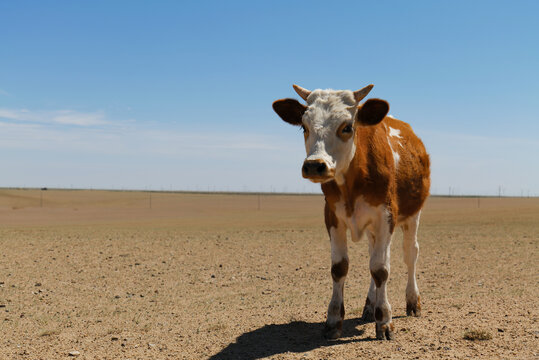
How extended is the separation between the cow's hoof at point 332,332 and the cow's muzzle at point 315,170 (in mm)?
2536

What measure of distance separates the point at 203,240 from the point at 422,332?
39.7 feet

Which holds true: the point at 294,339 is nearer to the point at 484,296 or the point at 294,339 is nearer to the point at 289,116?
the point at 289,116

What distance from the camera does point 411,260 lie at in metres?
8.27

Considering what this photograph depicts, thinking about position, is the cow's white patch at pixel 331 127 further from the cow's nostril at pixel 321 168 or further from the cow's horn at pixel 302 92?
the cow's horn at pixel 302 92

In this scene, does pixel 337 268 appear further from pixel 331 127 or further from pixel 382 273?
pixel 331 127

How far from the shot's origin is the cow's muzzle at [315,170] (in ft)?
17.5

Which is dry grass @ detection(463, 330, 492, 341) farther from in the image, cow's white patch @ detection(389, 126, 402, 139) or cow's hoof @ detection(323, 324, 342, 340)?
cow's white patch @ detection(389, 126, 402, 139)

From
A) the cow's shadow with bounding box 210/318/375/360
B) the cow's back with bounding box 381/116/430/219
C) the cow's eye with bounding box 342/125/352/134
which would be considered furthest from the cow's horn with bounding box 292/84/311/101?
the cow's shadow with bounding box 210/318/375/360

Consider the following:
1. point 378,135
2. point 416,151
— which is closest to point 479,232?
point 416,151

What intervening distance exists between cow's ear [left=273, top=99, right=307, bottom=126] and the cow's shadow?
3.02 meters

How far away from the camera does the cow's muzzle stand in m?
5.34

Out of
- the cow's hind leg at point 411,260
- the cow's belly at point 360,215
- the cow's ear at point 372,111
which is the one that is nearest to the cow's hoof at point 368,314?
the cow's hind leg at point 411,260

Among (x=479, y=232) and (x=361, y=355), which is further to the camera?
(x=479, y=232)

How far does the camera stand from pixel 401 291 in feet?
34.2
